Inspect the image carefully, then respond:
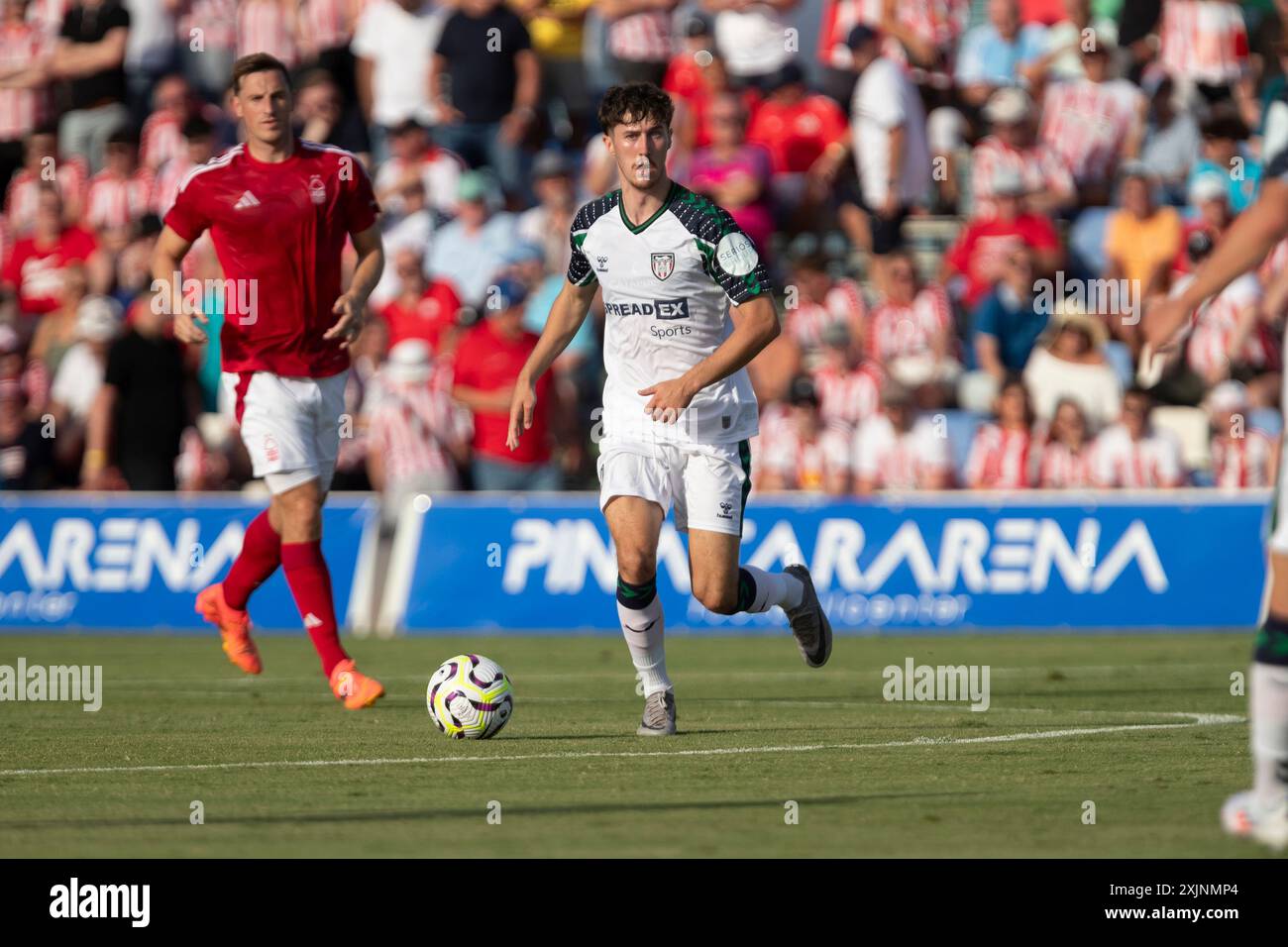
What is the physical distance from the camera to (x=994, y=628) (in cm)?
1745

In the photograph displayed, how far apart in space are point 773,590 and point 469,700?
67.3 inches

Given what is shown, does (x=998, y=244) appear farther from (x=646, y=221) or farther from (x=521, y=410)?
(x=521, y=410)

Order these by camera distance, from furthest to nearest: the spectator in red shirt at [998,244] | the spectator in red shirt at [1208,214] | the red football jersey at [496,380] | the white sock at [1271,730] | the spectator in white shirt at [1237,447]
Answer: the spectator in red shirt at [998,244]
the spectator in red shirt at [1208,214]
the red football jersey at [496,380]
the spectator in white shirt at [1237,447]
the white sock at [1271,730]

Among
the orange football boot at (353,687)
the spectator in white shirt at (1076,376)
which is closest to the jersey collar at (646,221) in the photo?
the orange football boot at (353,687)

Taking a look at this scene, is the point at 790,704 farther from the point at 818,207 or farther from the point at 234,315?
the point at 818,207

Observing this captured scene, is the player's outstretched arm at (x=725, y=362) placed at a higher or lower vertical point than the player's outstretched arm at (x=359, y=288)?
lower

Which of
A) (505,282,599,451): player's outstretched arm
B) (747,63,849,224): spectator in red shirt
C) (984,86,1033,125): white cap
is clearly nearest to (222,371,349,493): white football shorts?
(505,282,599,451): player's outstretched arm

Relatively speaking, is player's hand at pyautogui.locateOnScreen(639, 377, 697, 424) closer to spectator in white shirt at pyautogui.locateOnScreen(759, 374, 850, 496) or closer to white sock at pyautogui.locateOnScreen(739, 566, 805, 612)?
white sock at pyautogui.locateOnScreen(739, 566, 805, 612)

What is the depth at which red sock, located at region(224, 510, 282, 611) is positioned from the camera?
12031 mm

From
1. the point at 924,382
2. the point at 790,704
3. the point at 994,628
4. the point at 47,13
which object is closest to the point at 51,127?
the point at 47,13

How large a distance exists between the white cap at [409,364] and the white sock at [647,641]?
9.07 metres

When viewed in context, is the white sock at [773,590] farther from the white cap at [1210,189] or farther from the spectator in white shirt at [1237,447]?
the white cap at [1210,189]

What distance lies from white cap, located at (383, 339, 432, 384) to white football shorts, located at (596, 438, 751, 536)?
29.4 feet

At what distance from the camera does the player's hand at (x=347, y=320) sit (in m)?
11.4
